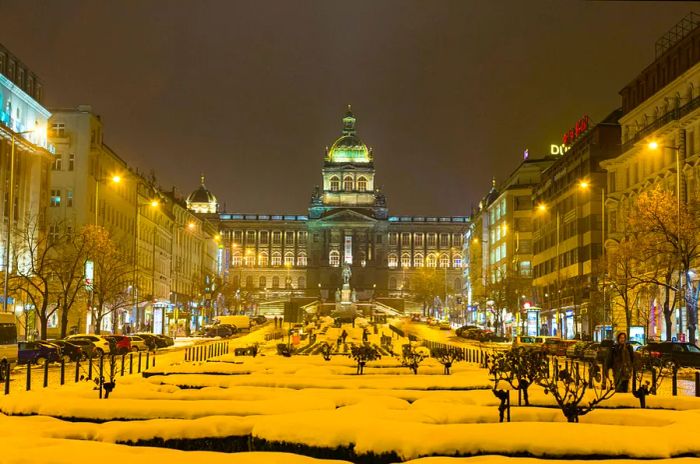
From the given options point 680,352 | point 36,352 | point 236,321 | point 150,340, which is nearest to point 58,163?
point 150,340

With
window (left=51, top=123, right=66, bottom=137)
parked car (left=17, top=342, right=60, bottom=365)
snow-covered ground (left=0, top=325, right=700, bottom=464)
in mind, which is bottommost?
snow-covered ground (left=0, top=325, right=700, bottom=464)

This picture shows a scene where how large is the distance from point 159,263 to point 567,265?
5106cm

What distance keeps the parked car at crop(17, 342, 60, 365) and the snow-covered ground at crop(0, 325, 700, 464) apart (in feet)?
70.0

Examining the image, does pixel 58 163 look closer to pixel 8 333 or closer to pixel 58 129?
pixel 58 129

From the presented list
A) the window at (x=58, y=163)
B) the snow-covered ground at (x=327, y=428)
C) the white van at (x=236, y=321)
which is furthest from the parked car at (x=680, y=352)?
the white van at (x=236, y=321)

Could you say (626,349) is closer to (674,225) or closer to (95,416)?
(95,416)

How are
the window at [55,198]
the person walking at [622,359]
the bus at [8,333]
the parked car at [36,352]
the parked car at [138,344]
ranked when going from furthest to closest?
the window at [55,198] < the parked car at [138,344] < the bus at [8,333] < the parked car at [36,352] < the person walking at [622,359]

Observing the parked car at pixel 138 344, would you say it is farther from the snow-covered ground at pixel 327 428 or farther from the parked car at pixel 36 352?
the snow-covered ground at pixel 327 428

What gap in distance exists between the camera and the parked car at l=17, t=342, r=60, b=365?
149 ft

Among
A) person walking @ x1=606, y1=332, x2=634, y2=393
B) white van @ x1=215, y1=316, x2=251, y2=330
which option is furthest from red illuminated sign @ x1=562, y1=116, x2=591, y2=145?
person walking @ x1=606, y1=332, x2=634, y2=393

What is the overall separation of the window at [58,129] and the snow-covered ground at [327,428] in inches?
2645

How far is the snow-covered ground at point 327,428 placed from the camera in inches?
586

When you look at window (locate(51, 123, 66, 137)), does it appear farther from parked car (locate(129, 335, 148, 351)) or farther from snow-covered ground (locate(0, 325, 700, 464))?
snow-covered ground (locate(0, 325, 700, 464))

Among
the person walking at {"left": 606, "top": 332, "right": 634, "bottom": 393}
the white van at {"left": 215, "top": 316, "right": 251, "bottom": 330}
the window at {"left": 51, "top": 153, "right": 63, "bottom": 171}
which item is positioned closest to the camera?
the person walking at {"left": 606, "top": 332, "right": 634, "bottom": 393}
